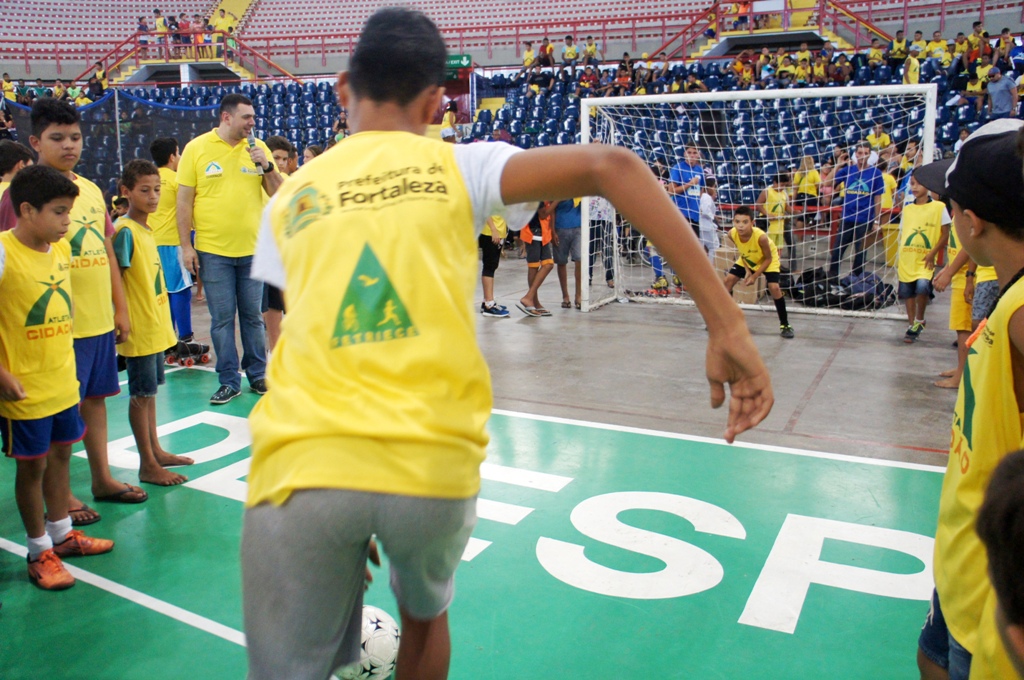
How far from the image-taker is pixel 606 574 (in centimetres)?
366

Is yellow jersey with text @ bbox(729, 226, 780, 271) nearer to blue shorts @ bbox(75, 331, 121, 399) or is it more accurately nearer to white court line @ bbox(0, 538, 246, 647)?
blue shorts @ bbox(75, 331, 121, 399)

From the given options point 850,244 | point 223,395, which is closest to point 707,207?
point 850,244

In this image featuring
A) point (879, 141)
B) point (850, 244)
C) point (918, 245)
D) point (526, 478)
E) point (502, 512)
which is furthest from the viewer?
point (879, 141)

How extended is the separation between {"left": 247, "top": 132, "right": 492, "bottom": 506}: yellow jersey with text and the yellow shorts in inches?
247

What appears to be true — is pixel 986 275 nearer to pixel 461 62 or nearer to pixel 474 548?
pixel 474 548

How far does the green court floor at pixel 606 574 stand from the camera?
3051mm

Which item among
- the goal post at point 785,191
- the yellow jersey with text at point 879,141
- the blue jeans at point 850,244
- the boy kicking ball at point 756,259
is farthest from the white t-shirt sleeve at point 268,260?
the yellow jersey with text at point 879,141

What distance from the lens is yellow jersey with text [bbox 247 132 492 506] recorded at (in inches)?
55.6

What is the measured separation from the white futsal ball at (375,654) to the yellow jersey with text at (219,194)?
4157 mm

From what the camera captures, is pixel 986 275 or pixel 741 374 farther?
pixel 986 275

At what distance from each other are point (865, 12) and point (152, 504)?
2585 centimetres

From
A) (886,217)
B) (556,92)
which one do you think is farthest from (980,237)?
(556,92)

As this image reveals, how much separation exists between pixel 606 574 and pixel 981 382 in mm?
2154

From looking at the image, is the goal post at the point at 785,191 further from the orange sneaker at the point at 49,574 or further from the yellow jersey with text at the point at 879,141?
the orange sneaker at the point at 49,574
